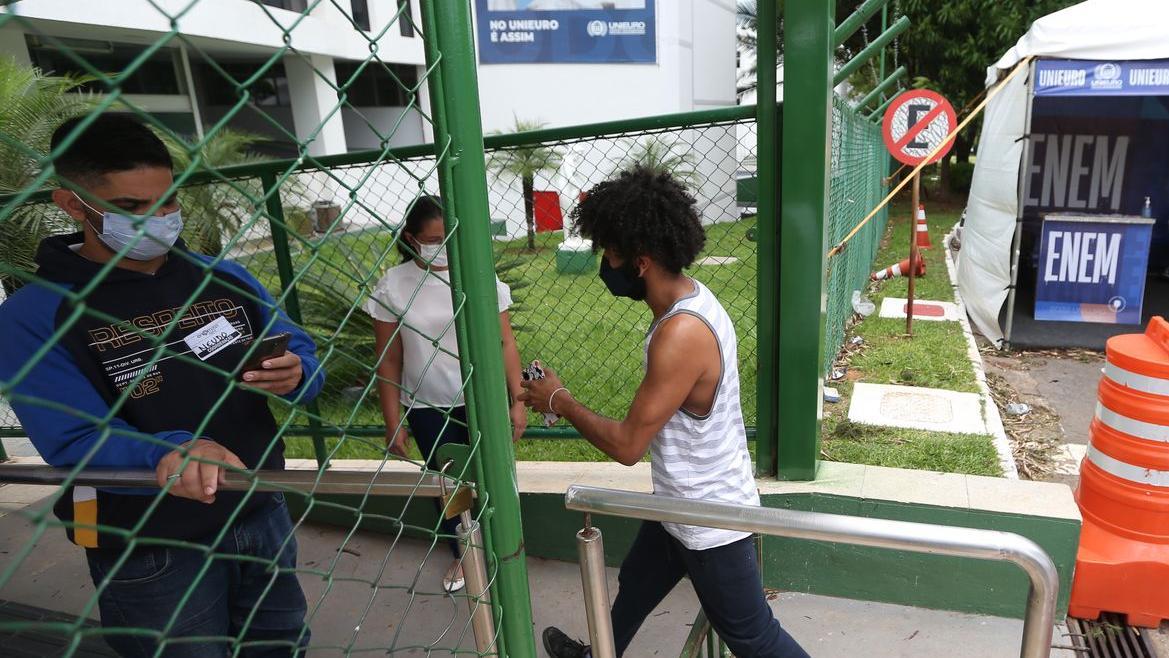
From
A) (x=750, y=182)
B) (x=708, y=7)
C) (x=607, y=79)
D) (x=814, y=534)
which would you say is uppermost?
(x=708, y=7)

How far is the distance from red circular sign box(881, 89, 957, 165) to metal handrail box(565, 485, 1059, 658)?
5828 millimetres

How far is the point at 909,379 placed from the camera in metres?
5.43

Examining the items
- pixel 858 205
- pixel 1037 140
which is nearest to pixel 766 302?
pixel 858 205

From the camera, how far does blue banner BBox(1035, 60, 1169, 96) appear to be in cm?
576

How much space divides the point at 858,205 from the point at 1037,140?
10.7ft

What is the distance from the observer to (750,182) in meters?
3.15

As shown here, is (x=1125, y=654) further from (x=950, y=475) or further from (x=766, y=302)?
(x=766, y=302)

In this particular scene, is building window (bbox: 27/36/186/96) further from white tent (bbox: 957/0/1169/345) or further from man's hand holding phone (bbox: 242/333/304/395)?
man's hand holding phone (bbox: 242/333/304/395)

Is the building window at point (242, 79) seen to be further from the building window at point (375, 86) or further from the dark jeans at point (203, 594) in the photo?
the dark jeans at point (203, 594)

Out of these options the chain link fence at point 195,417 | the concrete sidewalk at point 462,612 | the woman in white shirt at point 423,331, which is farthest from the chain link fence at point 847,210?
the chain link fence at point 195,417

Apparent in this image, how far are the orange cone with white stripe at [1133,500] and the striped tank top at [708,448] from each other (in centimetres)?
179

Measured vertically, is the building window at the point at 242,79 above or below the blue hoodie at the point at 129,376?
above

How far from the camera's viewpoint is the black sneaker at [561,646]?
2558 millimetres

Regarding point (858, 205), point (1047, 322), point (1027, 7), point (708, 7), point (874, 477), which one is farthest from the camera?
point (708, 7)
